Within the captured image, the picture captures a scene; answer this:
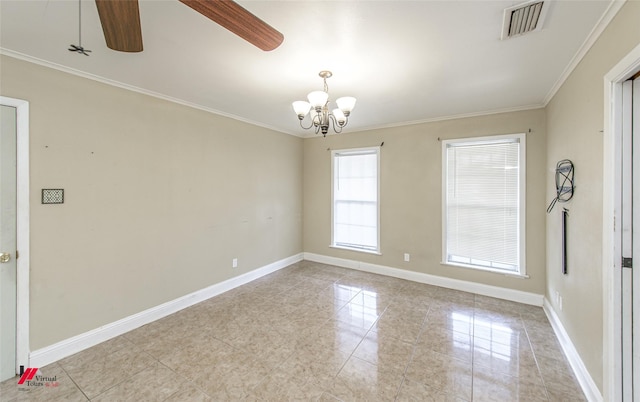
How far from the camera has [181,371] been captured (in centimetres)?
215

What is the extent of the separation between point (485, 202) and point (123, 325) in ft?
15.2

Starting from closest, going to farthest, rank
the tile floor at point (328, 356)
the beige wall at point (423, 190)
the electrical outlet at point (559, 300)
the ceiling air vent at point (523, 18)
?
the ceiling air vent at point (523, 18)
the tile floor at point (328, 356)
the electrical outlet at point (559, 300)
the beige wall at point (423, 190)

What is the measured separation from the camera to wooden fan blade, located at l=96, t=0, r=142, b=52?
1.06 m

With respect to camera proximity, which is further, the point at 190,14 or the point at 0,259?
the point at 0,259

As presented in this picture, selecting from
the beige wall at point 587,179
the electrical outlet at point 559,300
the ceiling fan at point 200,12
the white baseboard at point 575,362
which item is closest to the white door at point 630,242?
the beige wall at point 587,179

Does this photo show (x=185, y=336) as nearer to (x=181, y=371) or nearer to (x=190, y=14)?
(x=181, y=371)

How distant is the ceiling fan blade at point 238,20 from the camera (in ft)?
3.50

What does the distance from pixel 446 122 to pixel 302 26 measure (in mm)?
2936

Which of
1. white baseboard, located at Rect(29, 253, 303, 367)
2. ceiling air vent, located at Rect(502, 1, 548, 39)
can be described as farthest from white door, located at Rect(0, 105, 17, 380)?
ceiling air vent, located at Rect(502, 1, 548, 39)

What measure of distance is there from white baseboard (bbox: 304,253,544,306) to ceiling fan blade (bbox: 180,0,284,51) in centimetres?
387

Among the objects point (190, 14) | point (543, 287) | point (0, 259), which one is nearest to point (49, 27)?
point (190, 14)

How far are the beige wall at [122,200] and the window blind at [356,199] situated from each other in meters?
1.66

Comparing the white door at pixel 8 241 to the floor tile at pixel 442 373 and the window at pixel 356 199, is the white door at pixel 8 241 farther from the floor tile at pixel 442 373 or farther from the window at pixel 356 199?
the window at pixel 356 199

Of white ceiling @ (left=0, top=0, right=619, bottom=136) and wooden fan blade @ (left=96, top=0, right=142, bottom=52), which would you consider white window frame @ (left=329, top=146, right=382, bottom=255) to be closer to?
white ceiling @ (left=0, top=0, right=619, bottom=136)
